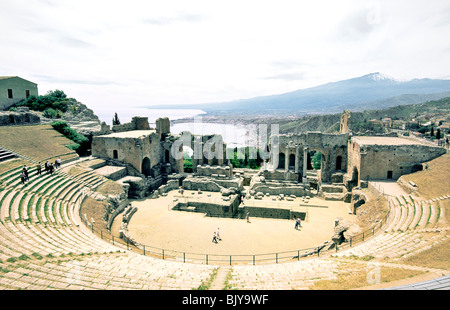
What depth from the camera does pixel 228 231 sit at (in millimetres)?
20859

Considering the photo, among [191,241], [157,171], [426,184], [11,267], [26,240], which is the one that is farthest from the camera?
[157,171]

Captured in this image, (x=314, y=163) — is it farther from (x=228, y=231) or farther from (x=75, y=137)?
(x=75, y=137)

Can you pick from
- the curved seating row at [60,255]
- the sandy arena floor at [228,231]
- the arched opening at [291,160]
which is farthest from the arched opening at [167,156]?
the curved seating row at [60,255]

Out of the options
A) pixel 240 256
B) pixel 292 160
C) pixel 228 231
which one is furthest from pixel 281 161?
pixel 240 256

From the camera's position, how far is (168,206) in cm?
2597

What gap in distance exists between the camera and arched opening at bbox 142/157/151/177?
1266 inches

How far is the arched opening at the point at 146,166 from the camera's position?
32150mm

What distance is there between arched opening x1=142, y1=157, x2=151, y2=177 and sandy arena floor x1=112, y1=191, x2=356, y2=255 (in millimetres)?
Result: 6696

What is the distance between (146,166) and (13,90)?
28.3 metres

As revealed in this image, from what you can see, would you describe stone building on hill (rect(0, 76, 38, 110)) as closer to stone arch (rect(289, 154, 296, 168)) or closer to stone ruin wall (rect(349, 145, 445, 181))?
stone arch (rect(289, 154, 296, 168))

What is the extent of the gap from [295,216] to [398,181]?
9744 mm
